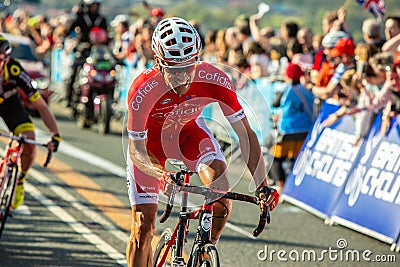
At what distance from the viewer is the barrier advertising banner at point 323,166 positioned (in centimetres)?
974

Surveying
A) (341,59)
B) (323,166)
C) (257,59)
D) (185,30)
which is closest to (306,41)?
(257,59)

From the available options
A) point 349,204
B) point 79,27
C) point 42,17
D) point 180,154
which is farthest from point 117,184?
point 42,17

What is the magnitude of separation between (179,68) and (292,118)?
580 cm

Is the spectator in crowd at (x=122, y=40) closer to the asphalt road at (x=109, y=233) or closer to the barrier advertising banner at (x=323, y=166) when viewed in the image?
the asphalt road at (x=109, y=233)

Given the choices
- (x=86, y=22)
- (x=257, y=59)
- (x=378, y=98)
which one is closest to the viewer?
(x=378, y=98)

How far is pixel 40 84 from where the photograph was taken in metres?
18.2

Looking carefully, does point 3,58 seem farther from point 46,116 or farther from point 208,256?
point 208,256

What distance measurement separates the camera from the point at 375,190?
9078 mm

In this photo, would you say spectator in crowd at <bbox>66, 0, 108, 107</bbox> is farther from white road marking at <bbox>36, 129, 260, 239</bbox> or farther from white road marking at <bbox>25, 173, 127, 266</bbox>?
white road marking at <bbox>25, 173, 127, 266</bbox>

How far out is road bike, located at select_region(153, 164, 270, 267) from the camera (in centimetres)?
503

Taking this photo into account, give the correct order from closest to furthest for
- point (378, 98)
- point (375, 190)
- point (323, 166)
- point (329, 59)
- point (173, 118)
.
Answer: point (173, 118), point (375, 190), point (378, 98), point (323, 166), point (329, 59)

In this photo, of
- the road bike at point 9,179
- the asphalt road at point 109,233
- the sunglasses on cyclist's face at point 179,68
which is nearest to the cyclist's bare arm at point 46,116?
the road bike at point 9,179

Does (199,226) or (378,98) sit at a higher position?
(199,226)

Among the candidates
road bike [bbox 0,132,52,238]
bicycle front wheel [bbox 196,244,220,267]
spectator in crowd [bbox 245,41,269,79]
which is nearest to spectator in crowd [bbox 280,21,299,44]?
spectator in crowd [bbox 245,41,269,79]
